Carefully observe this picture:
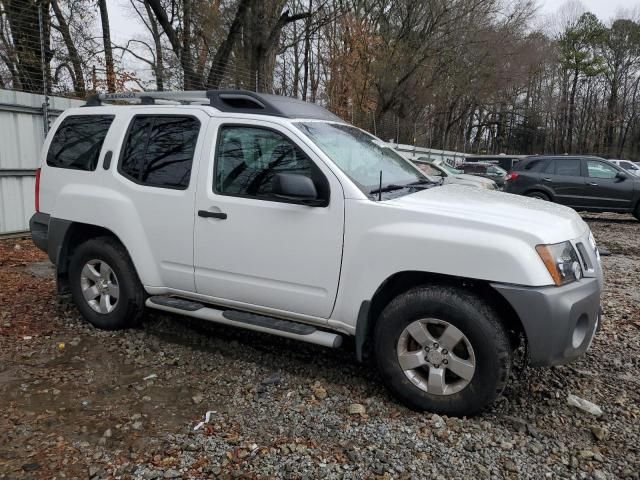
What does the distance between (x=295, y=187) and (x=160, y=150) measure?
1.48 meters

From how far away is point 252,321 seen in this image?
11.9ft

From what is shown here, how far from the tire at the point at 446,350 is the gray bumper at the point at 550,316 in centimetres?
16

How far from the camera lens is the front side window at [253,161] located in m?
3.57

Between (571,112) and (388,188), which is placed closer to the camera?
(388,188)

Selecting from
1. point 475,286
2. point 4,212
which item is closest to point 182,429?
point 475,286

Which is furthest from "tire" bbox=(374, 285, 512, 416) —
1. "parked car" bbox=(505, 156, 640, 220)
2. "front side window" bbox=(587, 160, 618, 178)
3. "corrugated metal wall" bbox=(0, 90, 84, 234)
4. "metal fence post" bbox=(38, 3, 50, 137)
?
"front side window" bbox=(587, 160, 618, 178)

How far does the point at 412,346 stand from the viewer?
3.20 metres

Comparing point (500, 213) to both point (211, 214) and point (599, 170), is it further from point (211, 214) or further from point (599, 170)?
point (599, 170)

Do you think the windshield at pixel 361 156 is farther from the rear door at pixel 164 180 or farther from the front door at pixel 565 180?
the front door at pixel 565 180

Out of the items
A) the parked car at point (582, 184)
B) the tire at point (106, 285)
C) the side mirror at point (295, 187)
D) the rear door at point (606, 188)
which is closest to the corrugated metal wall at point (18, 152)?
the tire at point (106, 285)

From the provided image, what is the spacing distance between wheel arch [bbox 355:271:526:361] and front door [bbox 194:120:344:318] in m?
0.27

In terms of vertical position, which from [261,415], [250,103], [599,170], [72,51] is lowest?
[261,415]

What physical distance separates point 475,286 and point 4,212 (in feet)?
25.2

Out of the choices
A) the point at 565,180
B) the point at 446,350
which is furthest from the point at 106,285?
the point at 565,180
